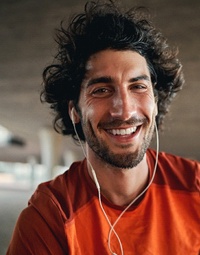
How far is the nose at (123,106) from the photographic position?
206cm

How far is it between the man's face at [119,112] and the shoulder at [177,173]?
10.5 inches

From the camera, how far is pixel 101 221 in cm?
204

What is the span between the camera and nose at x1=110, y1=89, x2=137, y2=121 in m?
2.06

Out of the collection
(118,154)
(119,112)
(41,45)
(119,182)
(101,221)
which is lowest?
(101,221)

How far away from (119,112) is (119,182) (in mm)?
456

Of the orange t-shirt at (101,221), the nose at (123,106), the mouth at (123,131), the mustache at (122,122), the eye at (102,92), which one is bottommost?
the orange t-shirt at (101,221)

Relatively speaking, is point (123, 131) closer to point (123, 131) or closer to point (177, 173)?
point (123, 131)

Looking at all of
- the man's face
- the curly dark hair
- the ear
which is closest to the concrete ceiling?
the curly dark hair

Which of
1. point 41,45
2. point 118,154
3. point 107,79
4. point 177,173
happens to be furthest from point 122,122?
point 41,45

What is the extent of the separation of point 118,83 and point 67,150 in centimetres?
2945

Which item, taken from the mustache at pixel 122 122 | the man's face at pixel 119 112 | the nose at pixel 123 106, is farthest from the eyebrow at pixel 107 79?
the mustache at pixel 122 122

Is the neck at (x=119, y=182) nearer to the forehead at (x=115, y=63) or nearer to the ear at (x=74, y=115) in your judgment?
the ear at (x=74, y=115)

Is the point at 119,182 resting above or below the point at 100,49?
below

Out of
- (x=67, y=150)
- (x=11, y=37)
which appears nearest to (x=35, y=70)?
(x=11, y=37)
